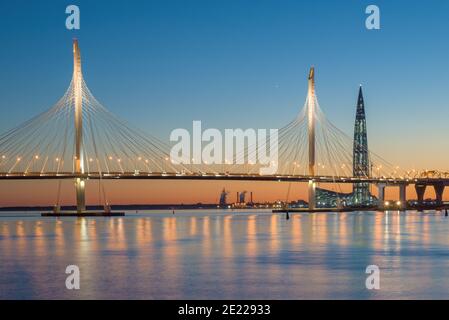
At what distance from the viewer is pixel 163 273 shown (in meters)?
22.3

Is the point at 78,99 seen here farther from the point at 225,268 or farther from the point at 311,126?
the point at 225,268

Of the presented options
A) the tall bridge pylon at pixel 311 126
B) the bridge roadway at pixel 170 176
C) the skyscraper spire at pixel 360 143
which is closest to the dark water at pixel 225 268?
the bridge roadway at pixel 170 176

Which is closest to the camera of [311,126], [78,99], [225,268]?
[225,268]

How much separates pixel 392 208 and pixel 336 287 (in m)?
115

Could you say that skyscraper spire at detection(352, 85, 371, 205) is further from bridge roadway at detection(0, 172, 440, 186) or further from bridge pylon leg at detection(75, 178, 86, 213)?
bridge pylon leg at detection(75, 178, 86, 213)

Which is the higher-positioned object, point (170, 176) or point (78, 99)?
point (78, 99)

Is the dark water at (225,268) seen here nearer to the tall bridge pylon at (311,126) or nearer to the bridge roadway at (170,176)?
the bridge roadway at (170,176)

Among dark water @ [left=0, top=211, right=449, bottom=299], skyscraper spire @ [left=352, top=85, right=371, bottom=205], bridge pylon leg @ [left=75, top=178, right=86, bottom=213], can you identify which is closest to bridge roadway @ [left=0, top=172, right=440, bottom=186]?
bridge pylon leg @ [left=75, top=178, right=86, bottom=213]

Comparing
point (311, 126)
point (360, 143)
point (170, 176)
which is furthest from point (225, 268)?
point (360, 143)

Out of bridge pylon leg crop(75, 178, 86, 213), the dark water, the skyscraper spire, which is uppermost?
the skyscraper spire

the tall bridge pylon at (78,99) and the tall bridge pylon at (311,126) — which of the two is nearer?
the tall bridge pylon at (78,99)

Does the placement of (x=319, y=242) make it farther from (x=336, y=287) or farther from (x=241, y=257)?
(x=336, y=287)
